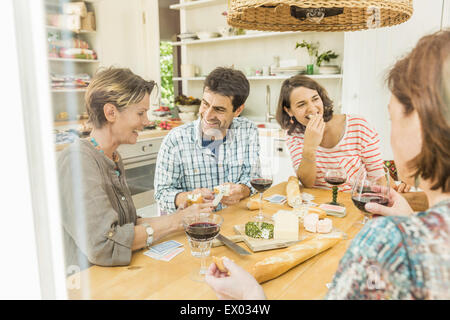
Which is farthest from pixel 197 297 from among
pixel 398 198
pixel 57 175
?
pixel 398 198

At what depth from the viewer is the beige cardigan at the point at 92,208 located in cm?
45

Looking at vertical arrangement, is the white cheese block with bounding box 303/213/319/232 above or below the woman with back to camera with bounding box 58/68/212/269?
below

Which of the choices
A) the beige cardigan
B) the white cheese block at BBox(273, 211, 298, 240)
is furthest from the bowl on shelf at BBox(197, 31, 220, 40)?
the white cheese block at BBox(273, 211, 298, 240)

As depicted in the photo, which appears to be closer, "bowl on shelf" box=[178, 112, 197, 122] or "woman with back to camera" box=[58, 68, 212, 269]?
"woman with back to camera" box=[58, 68, 212, 269]

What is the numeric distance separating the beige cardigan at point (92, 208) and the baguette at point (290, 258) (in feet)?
0.98

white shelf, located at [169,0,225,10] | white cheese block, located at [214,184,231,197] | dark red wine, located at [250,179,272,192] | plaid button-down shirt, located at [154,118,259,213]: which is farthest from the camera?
plaid button-down shirt, located at [154,118,259,213]

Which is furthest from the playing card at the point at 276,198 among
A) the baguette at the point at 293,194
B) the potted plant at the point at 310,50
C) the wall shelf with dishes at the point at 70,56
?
the wall shelf with dishes at the point at 70,56

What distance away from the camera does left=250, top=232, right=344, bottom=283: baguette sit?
25.0 inches

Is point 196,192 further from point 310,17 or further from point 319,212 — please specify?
point 310,17

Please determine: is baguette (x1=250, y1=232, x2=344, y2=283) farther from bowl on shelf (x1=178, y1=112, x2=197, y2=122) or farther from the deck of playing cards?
bowl on shelf (x1=178, y1=112, x2=197, y2=122)

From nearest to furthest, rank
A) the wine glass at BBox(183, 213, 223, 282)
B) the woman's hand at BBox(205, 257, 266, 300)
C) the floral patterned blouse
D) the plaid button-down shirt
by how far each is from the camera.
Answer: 1. the floral patterned blouse
2. the woman's hand at BBox(205, 257, 266, 300)
3. the wine glass at BBox(183, 213, 223, 282)
4. the plaid button-down shirt

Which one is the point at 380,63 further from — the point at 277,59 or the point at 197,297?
the point at 197,297

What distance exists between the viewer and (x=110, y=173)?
735 mm

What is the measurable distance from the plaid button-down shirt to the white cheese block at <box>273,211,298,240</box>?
41 centimetres
